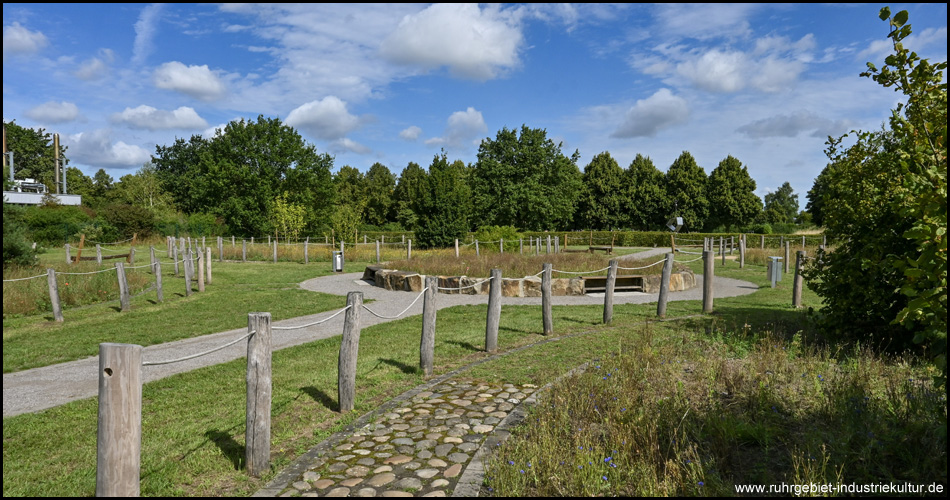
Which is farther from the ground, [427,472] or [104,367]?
Answer: [104,367]

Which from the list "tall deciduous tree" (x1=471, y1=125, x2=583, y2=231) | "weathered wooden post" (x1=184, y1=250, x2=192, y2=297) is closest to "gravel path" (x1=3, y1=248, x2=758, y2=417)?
"weathered wooden post" (x1=184, y1=250, x2=192, y2=297)

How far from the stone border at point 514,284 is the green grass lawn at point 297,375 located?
2198 mm

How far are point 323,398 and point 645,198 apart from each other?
2242 inches

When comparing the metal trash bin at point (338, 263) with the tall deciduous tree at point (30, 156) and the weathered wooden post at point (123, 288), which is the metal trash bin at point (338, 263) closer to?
the weathered wooden post at point (123, 288)

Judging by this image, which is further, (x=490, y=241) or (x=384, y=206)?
(x=384, y=206)

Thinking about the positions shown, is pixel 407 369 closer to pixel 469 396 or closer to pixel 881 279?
pixel 469 396

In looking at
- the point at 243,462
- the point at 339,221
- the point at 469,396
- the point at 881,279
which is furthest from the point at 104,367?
the point at 339,221

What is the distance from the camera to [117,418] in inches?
129

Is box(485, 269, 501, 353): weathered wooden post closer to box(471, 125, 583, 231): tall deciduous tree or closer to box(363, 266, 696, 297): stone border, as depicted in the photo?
box(363, 266, 696, 297): stone border

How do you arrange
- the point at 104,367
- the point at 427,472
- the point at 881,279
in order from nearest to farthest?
1. the point at 104,367
2. the point at 427,472
3. the point at 881,279

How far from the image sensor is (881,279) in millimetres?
7363

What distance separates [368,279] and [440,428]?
15396 millimetres

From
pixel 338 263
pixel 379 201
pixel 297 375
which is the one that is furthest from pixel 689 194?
pixel 297 375

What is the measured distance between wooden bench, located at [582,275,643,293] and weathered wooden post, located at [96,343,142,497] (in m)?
13.5
